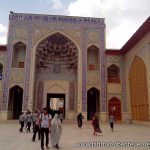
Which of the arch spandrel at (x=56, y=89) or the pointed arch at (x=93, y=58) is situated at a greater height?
the pointed arch at (x=93, y=58)

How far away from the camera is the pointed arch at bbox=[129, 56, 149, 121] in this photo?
1524cm

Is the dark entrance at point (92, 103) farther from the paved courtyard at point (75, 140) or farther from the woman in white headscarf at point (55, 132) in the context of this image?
the woman in white headscarf at point (55, 132)

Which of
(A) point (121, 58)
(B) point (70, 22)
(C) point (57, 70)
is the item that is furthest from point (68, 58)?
(A) point (121, 58)

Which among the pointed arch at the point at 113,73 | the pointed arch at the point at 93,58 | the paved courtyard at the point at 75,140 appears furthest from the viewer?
the pointed arch at the point at 93,58

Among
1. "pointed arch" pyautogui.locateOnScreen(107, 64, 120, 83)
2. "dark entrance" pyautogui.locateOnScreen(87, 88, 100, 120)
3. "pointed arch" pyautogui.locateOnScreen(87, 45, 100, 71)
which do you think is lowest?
"dark entrance" pyautogui.locateOnScreen(87, 88, 100, 120)

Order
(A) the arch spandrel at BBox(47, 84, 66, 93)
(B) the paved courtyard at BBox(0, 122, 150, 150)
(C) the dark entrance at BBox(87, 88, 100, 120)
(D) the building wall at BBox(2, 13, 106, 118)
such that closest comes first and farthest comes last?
1. (B) the paved courtyard at BBox(0, 122, 150, 150)
2. (D) the building wall at BBox(2, 13, 106, 118)
3. (A) the arch spandrel at BBox(47, 84, 66, 93)
4. (C) the dark entrance at BBox(87, 88, 100, 120)

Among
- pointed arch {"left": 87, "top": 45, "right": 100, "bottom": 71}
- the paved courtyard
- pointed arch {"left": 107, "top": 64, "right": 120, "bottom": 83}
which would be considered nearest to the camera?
the paved courtyard

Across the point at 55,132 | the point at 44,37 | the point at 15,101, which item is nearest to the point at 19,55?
the point at 44,37

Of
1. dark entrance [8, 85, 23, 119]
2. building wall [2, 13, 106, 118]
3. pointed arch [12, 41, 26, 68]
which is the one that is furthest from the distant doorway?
pointed arch [12, 41, 26, 68]

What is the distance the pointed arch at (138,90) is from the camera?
15.2 m

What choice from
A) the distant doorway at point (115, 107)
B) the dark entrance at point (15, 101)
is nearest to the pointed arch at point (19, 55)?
the dark entrance at point (15, 101)

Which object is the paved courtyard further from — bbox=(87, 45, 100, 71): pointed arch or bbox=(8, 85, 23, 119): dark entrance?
bbox=(87, 45, 100, 71): pointed arch

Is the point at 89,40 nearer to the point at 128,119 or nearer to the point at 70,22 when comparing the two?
the point at 70,22

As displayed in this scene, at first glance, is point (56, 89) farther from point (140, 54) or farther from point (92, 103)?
point (140, 54)
